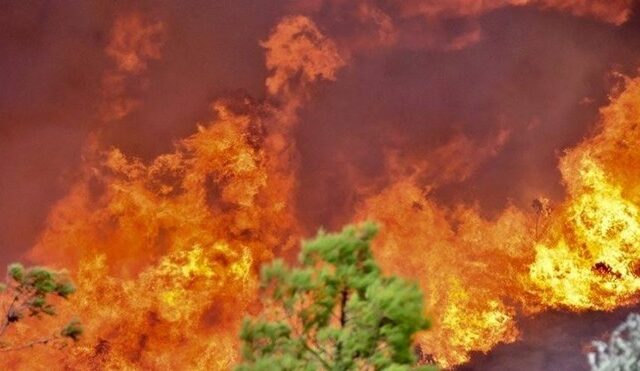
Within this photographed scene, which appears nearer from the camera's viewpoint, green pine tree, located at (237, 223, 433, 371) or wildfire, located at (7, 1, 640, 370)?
green pine tree, located at (237, 223, 433, 371)

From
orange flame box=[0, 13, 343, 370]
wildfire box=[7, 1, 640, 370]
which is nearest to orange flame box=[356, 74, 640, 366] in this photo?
wildfire box=[7, 1, 640, 370]

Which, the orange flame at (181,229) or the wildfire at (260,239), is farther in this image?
the orange flame at (181,229)

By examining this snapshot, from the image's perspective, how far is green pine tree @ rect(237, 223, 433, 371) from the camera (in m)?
10.3

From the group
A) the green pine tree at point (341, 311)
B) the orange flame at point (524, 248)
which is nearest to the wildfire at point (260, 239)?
the orange flame at point (524, 248)

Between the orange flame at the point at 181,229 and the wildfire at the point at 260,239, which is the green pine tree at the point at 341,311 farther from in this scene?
the orange flame at the point at 181,229

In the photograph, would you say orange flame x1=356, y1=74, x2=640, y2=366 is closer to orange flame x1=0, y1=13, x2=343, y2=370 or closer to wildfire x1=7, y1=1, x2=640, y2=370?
wildfire x1=7, y1=1, x2=640, y2=370

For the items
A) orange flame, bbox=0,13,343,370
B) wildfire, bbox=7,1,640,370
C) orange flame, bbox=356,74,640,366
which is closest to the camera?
orange flame, bbox=356,74,640,366

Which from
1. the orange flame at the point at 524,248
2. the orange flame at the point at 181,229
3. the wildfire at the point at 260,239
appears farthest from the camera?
the orange flame at the point at 181,229

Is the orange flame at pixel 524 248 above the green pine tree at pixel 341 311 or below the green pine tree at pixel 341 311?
above

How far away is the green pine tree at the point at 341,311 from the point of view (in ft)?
33.7

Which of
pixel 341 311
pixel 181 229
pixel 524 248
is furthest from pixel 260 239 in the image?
pixel 341 311

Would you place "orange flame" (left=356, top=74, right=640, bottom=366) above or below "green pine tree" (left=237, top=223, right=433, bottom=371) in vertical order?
above

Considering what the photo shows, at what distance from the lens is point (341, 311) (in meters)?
10.9

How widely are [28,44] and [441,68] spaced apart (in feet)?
58.3
